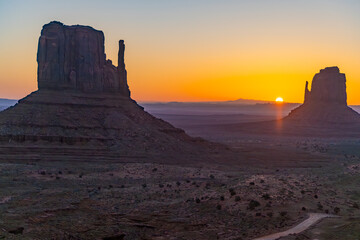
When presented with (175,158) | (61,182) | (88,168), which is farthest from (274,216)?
(175,158)

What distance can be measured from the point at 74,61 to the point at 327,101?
350 ft

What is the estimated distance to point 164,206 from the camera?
106 ft

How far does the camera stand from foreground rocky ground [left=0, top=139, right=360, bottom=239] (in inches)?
998

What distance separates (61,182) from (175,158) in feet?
79.0

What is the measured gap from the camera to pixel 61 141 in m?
63.1

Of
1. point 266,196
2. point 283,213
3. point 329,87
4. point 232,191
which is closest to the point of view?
point 283,213

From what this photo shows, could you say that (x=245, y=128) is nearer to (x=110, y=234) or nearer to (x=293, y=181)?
(x=293, y=181)

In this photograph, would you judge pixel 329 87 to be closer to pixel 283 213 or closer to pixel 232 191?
pixel 232 191

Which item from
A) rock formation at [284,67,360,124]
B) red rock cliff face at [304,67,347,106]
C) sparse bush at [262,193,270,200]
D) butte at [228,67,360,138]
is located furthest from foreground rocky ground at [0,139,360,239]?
red rock cliff face at [304,67,347,106]

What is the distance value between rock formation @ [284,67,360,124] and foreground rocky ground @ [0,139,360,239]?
342 ft

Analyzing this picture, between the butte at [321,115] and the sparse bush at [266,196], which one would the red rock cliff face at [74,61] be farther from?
the butte at [321,115]

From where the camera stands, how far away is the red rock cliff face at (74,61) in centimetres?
7294

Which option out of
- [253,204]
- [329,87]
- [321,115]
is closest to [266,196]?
[253,204]

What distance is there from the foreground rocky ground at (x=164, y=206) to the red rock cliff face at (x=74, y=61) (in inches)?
1073
